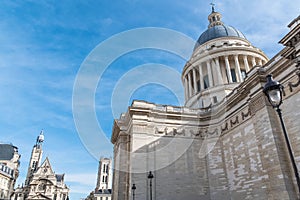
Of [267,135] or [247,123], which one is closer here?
[267,135]

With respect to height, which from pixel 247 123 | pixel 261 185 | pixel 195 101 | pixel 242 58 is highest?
pixel 242 58

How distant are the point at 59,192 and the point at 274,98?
8239 cm

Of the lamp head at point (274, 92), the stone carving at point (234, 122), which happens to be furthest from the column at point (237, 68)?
the lamp head at point (274, 92)

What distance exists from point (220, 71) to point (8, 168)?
5865 centimetres

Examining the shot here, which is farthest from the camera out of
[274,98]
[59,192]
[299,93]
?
[59,192]

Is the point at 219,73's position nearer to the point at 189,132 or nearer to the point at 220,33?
the point at 220,33

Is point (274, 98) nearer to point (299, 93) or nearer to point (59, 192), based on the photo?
point (299, 93)

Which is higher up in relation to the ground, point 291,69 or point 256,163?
A: point 291,69

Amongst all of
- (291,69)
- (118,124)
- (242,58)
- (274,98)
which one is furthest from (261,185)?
(242,58)

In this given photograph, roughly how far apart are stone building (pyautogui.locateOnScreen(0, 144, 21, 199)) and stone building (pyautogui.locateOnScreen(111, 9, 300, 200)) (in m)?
43.5

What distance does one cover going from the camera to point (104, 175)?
98.6m

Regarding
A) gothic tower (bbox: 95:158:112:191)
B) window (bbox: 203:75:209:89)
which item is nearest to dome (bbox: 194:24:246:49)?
window (bbox: 203:75:209:89)

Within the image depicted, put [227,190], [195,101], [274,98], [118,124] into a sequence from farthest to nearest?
[195,101], [118,124], [227,190], [274,98]

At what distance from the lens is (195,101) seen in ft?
102
